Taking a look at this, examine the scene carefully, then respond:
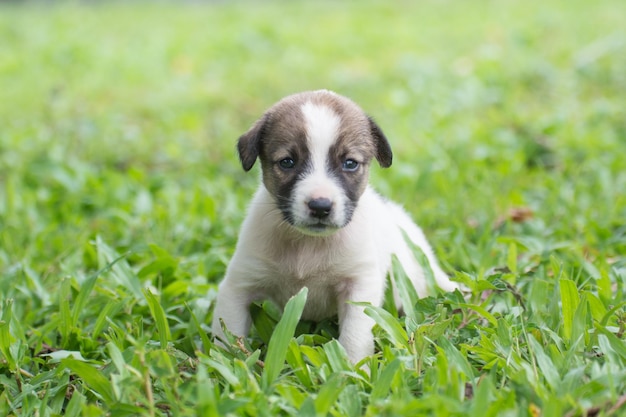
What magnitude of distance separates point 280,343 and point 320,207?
2.01ft

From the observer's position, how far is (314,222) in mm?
3639

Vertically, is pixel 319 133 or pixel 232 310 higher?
pixel 319 133

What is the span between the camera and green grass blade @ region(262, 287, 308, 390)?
327 centimetres

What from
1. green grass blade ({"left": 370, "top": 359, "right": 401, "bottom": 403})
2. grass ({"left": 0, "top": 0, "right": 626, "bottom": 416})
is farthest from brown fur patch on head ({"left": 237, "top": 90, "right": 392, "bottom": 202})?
green grass blade ({"left": 370, "top": 359, "right": 401, "bottom": 403})

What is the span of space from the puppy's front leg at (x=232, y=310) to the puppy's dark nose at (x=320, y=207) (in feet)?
2.13

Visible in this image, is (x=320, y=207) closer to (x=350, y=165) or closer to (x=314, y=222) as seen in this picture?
(x=314, y=222)

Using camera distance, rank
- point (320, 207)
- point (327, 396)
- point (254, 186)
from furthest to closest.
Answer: point (254, 186), point (320, 207), point (327, 396)

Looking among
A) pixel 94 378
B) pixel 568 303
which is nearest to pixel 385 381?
pixel 568 303

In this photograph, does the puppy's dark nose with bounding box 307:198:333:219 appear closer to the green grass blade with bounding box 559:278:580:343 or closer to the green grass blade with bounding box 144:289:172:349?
the green grass blade with bounding box 144:289:172:349

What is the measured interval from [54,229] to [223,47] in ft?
19.9

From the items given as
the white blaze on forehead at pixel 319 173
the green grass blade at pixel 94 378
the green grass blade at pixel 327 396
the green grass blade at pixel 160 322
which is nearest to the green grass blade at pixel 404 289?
the white blaze on forehead at pixel 319 173

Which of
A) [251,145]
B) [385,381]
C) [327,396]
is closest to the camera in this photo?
[327,396]

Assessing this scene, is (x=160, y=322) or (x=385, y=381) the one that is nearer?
(x=385, y=381)

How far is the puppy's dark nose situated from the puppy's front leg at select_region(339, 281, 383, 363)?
1.36 ft
